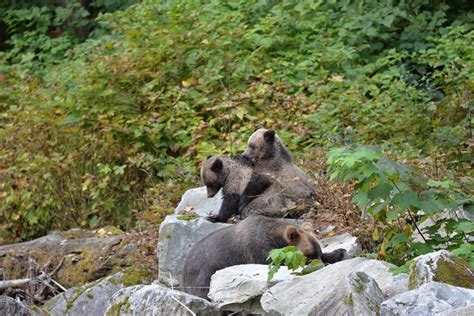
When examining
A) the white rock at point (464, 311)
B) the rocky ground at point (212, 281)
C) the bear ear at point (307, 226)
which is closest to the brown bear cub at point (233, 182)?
the rocky ground at point (212, 281)

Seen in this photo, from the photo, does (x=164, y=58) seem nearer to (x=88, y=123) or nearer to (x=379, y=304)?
(x=88, y=123)

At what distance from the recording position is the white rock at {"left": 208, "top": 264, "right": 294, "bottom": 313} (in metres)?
7.41

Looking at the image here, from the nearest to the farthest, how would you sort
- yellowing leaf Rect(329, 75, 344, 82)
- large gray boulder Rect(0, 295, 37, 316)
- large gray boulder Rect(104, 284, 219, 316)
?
1. large gray boulder Rect(104, 284, 219, 316)
2. large gray boulder Rect(0, 295, 37, 316)
3. yellowing leaf Rect(329, 75, 344, 82)

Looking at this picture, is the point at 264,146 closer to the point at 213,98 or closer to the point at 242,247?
the point at 242,247

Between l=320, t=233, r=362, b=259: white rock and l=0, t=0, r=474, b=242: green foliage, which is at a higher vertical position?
l=320, t=233, r=362, b=259: white rock

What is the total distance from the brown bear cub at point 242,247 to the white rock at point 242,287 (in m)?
0.49

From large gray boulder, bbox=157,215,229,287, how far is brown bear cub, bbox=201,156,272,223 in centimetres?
38

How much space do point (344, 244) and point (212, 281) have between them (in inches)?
52.3

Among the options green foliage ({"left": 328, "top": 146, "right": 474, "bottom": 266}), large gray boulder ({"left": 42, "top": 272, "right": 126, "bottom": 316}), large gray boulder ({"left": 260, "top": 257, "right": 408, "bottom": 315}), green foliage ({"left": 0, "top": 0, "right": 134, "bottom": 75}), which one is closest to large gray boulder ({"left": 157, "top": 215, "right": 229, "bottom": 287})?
large gray boulder ({"left": 42, "top": 272, "right": 126, "bottom": 316})

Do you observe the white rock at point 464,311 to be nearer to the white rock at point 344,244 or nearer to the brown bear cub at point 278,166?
the white rock at point 344,244

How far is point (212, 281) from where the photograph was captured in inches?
305

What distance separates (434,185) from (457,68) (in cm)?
646

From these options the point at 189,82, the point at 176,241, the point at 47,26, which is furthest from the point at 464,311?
the point at 47,26

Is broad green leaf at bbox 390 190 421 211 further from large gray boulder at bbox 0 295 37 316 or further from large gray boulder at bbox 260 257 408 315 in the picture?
large gray boulder at bbox 0 295 37 316
